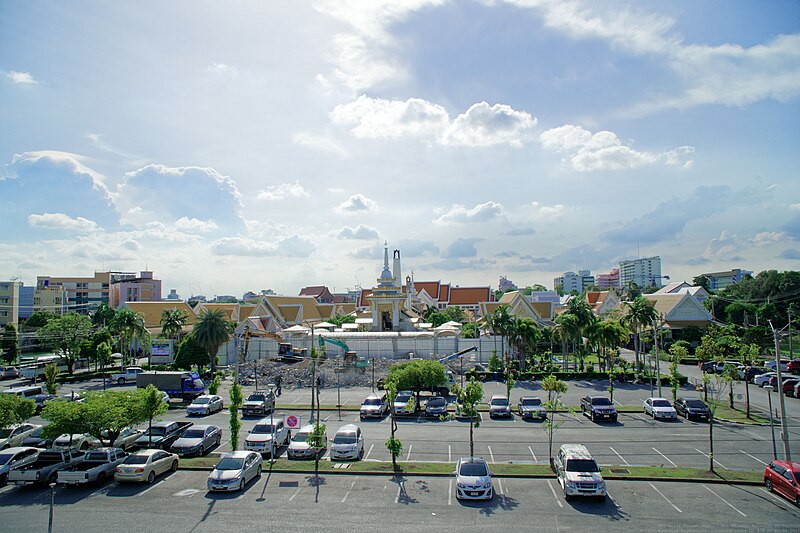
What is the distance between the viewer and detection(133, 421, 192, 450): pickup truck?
87.1 ft

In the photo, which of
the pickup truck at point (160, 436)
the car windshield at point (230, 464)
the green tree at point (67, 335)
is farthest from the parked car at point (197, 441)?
the green tree at point (67, 335)

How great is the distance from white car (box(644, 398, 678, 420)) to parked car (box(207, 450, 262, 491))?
940 inches

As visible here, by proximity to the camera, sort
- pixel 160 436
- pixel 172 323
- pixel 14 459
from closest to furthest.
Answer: pixel 14 459, pixel 160 436, pixel 172 323

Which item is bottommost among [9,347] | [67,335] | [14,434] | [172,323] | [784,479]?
[14,434]

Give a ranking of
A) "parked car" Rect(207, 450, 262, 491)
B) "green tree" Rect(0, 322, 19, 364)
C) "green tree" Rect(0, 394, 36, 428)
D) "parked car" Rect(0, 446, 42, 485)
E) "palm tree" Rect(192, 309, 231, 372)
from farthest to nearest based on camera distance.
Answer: "green tree" Rect(0, 322, 19, 364)
"palm tree" Rect(192, 309, 231, 372)
"green tree" Rect(0, 394, 36, 428)
"parked car" Rect(0, 446, 42, 485)
"parked car" Rect(207, 450, 262, 491)

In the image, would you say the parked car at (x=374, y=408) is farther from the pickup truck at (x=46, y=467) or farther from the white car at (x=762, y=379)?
the white car at (x=762, y=379)

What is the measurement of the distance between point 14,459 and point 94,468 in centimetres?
484

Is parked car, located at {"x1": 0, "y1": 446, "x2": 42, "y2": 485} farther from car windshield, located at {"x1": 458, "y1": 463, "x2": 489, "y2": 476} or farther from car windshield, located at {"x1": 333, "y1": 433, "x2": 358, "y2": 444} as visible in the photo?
car windshield, located at {"x1": 458, "y1": 463, "x2": 489, "y2": 476}

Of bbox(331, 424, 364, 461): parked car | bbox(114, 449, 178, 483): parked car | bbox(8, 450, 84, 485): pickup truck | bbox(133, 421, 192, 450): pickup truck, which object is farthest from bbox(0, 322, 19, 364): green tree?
bbox(331, 424, 364, 461): parked car

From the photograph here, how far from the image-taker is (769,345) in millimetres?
61781

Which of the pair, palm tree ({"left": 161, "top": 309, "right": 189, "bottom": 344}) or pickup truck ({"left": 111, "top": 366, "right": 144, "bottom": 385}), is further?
palm tree ({"left": 161, "top": 309, "right": 189, "bottom": 344})

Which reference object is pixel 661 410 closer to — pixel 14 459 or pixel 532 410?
pixel 532 410

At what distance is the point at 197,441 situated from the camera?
83.9 ft

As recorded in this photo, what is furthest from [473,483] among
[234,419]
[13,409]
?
[13,409]
